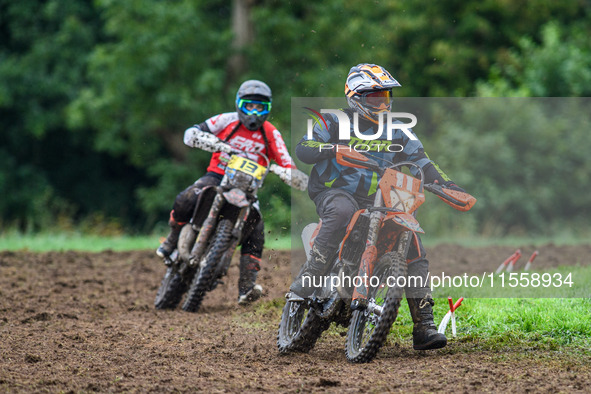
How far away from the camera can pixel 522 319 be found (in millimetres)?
7355

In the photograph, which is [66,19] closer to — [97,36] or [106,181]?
[97,36]

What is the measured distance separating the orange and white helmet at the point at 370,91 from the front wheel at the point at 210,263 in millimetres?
2807

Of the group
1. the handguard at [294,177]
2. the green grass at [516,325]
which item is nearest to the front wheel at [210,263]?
the handguard at [294,177]

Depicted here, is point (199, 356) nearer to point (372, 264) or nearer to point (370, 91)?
point (372, 264)

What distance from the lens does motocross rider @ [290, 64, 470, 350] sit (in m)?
6.50

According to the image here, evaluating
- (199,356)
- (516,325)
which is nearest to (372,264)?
(199,356)

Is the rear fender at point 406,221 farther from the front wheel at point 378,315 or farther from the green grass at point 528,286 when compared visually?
the green grass at point 528,286

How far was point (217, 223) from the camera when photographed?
9234mm

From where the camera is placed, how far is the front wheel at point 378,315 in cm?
608

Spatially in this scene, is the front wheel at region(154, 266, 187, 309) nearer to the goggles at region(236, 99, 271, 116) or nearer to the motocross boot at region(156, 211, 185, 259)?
the motocross boot at region(156, 211, 185, 259)

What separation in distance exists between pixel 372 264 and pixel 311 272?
53 centimetres

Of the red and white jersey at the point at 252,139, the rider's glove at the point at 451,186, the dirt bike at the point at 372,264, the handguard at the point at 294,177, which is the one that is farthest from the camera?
the red and white jersey at the point at 252,139

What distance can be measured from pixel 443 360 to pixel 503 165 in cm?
1748

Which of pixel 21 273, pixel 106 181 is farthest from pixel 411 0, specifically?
pixel 21 273
